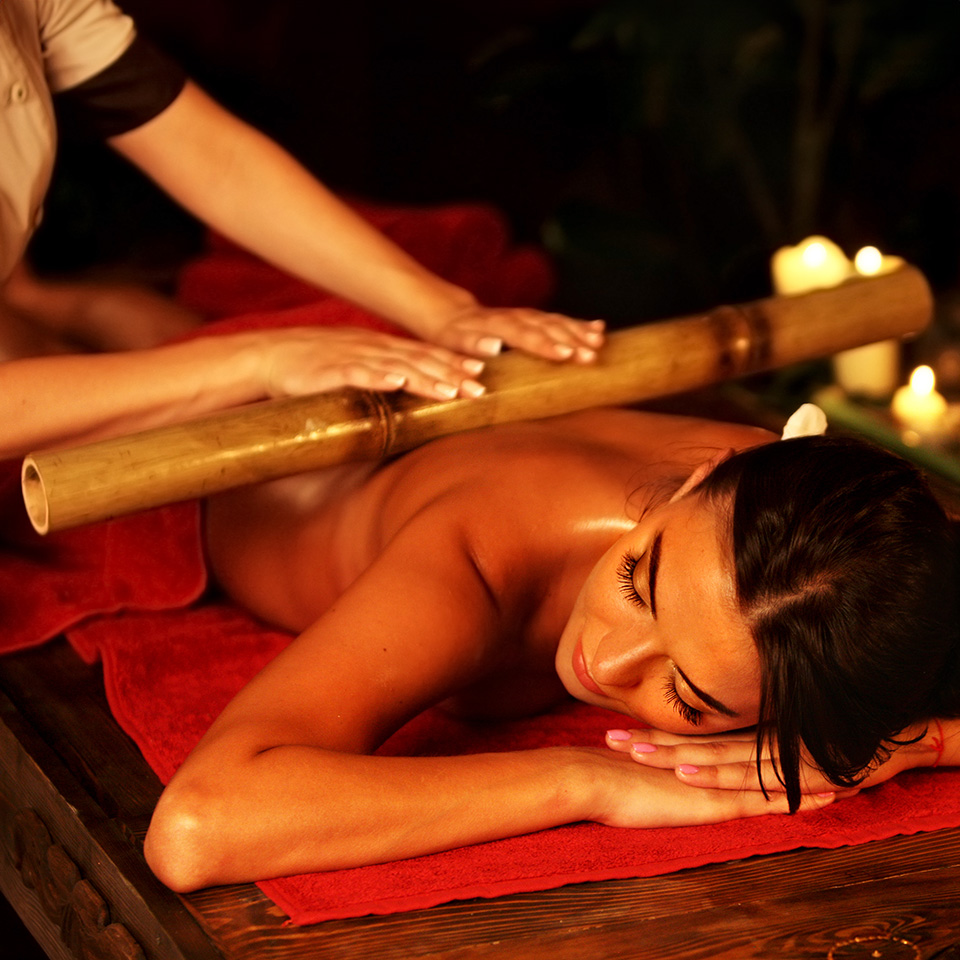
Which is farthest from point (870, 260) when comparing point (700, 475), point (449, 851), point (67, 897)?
point (67, 897)

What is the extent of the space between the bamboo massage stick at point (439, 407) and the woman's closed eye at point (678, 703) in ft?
1.43

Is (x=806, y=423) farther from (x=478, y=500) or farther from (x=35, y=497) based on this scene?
(x=35, y=497)

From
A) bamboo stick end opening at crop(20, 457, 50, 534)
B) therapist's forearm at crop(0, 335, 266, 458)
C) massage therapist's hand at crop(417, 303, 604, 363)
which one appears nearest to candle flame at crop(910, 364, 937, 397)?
massage therapist's hand at crop(417, 303, 604, 363)

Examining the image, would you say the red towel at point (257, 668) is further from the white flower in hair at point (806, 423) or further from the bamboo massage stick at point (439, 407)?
the white flower in hair at point (806, 423)

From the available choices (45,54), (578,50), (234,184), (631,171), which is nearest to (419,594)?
(234,184)

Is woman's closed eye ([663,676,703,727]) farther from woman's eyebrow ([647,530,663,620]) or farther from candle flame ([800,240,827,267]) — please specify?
candle flame ([800,240,827,267])

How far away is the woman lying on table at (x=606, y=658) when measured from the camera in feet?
3.92

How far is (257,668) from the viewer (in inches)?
65.9

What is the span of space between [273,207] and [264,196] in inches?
0.8

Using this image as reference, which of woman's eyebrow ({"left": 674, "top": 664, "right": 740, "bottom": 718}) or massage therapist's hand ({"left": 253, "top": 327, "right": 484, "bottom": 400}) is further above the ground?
massage therapist's hand ({"left": 253, "top": 327, "right": 484, "bottom": 400})

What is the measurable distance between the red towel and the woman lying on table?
3 centimetres

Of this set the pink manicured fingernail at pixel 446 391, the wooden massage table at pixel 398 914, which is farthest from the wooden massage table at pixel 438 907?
the pink manicured fingernail at pixel 446 391

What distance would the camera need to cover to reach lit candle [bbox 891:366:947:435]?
2.45 metres

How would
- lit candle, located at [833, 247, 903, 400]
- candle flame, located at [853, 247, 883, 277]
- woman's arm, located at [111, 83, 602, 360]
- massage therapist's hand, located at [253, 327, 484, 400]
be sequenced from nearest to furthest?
massage therapist's hand, located at [253, 327, 484, 400]
woman's arm, located at [111, 83, 602, 360]
candle flame, located at [853, 247, 883, 277]
lit candle, located at [833, 247, 903, 400]
